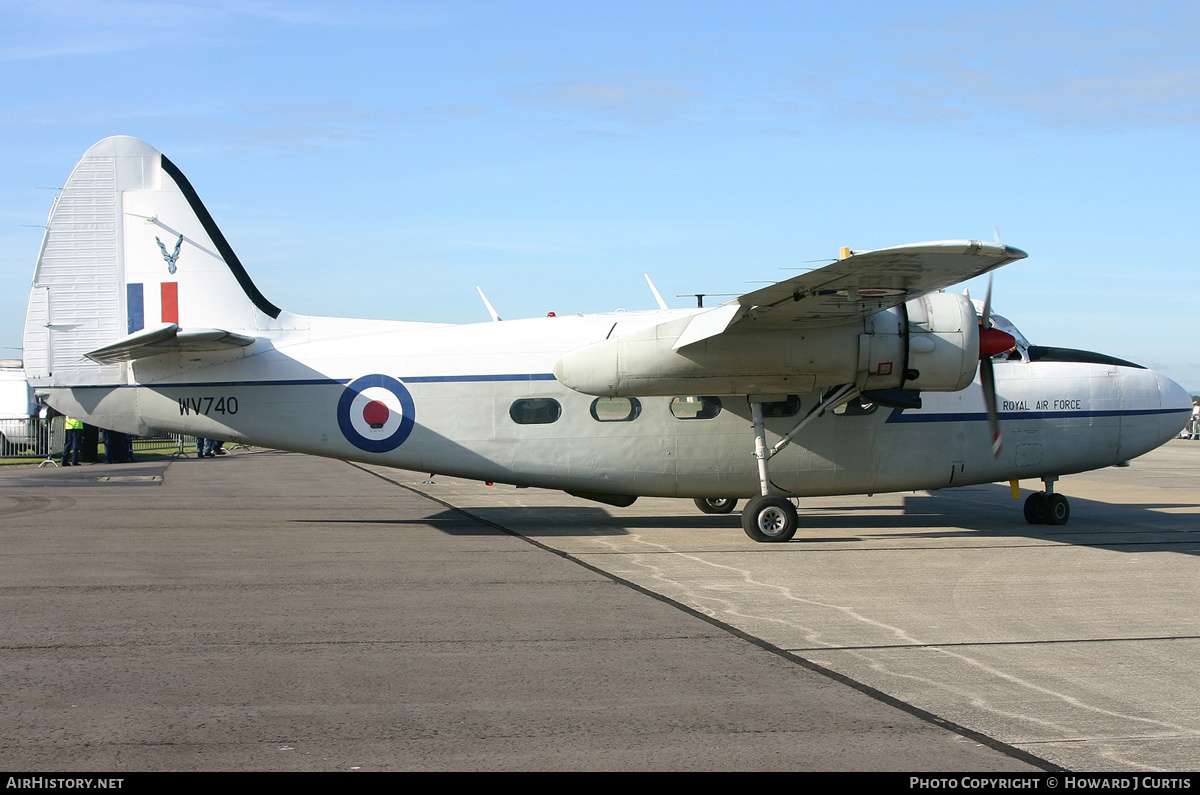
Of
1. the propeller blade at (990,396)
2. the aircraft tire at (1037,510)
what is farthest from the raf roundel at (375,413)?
the aircraft tire at (1037,510)

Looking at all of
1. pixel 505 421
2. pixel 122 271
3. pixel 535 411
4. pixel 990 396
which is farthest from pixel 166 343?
pixel 990 396

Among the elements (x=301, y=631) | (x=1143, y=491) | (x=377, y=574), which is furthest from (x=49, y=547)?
(x=1143, y=491)

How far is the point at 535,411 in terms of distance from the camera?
14.5m

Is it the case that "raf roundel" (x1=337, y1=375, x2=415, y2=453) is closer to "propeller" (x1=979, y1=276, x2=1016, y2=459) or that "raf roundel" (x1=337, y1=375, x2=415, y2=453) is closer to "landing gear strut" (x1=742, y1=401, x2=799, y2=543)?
"landing gear strut" (x1=742, y1=401, x2=799, y2=543)

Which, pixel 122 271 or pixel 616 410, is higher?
pixel 122 271

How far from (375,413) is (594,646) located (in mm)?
7584

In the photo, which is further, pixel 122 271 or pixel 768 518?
pixel 122 271

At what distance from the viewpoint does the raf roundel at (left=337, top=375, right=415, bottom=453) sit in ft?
46.9

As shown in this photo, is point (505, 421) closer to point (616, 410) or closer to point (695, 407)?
point (616, 410)

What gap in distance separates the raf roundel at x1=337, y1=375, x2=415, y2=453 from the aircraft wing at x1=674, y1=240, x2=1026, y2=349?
167 inches

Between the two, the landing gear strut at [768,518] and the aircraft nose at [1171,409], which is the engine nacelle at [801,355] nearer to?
the landing gear strut at [768,518]
